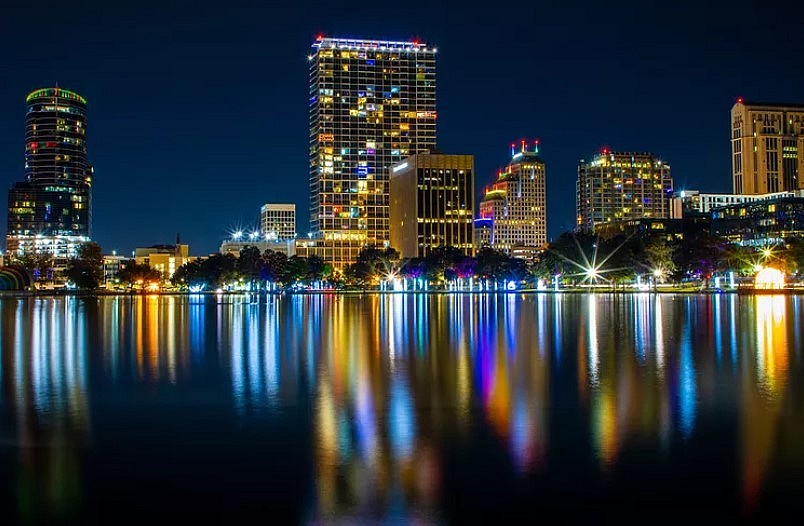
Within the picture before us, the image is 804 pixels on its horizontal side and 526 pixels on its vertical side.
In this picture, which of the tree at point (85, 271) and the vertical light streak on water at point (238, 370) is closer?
the vertical light streak on water at point (238, 370)

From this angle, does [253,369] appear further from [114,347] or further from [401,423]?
[114,347]

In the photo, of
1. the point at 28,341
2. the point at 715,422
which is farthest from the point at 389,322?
the point at 715,422

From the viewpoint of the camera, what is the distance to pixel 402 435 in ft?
48.4

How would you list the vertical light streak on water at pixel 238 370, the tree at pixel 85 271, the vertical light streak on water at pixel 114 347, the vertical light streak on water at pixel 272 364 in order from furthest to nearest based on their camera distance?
the tree at pixel 85 271, the vertical light streak on water at pixel 114 347, the vertical light streak on water at pixel 272 364, the vertical light streak on water at pixel 238 370

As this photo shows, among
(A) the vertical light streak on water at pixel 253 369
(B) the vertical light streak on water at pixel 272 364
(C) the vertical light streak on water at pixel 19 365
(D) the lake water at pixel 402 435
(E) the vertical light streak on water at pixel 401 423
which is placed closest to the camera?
(D) the lake water at pixel 402 435

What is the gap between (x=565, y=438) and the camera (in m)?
14.3

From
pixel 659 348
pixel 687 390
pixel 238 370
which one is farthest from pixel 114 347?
pixel 687 390

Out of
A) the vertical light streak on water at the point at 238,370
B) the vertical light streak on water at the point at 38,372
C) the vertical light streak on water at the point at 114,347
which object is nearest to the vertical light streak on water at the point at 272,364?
the vertical light streak on water at the point at 238,370

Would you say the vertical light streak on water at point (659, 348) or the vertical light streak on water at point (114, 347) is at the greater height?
the vertical light streak on water at point (114, 347)

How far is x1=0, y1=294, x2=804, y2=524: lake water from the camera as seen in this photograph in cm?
1075

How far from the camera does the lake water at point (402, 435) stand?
1075cm

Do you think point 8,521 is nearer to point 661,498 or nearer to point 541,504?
point 541,504

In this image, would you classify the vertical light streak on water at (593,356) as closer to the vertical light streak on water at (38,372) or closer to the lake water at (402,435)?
the lake water at (402,435)

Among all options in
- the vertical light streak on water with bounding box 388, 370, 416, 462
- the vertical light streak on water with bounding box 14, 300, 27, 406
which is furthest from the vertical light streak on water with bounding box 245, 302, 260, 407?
the vertical light streak on water with bounding box 14, 300, 27, 406
